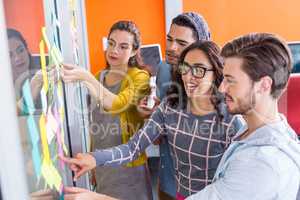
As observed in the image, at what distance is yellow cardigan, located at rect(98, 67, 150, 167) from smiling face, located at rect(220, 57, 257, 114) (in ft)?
1.98

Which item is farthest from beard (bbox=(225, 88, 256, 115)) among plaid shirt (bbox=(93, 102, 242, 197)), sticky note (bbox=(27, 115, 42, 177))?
sticky note (bbox=(27, 115, 42, 177))

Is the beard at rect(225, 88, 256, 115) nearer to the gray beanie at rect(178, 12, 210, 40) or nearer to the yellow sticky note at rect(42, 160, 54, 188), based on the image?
the yellow sticky note at rect(42, 160, 54, 188)

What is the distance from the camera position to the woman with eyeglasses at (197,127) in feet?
4.25

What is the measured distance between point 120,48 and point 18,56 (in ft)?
4.22

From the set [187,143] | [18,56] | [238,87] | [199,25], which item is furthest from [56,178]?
[199,25]

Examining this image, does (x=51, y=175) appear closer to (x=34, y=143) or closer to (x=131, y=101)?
(x=34, y=143)

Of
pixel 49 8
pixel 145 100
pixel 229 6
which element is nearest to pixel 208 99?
pixel 145 100

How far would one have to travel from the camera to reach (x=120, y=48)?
1752 mm

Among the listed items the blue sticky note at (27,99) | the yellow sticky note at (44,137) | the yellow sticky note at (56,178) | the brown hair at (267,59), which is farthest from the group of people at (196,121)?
the blue sticky note at (27,99)

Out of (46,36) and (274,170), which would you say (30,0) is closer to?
(46,36)

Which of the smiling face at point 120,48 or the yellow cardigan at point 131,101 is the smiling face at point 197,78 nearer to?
the yellow cardigan at point 131,101

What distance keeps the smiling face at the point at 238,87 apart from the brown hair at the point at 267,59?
2 centimetres

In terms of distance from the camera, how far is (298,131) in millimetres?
2711

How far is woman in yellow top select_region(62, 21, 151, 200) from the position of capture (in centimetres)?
161
